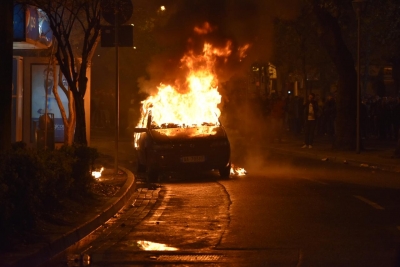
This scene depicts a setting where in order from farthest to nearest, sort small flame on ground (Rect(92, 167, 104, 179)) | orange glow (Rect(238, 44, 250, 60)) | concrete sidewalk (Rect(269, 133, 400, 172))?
orange glow (Rect(238, 44, 250, 60)) < concrete sidewalk (Rect(269, 133, 400, 172)) < small flame on ground (Rect(92, 167, 104, 179))

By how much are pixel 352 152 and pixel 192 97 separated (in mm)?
7592

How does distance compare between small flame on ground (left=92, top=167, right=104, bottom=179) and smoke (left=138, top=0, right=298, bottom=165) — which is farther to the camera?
smoke (left=138, top=0, right=298, bottom=165)

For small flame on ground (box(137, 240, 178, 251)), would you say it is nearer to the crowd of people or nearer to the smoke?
the smoke

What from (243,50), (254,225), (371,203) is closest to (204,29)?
(243,50)

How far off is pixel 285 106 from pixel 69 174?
19.7 metres

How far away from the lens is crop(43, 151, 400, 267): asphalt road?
8523mm

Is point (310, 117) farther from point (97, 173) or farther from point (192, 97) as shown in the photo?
point (97, 173)

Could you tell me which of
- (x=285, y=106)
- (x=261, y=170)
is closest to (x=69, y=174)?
(x=261, y=170)

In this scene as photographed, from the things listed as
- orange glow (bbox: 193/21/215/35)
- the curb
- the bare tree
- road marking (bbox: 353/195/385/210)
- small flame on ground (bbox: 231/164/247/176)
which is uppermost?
orange glow (bbox: 193/21/215/35)

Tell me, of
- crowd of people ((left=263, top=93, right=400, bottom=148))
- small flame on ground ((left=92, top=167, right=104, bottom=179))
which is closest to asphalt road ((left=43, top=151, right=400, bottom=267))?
small flame on ground ((left=92, top=167, right=104, bottom=179))

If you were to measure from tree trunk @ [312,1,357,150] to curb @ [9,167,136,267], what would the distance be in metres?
12.0

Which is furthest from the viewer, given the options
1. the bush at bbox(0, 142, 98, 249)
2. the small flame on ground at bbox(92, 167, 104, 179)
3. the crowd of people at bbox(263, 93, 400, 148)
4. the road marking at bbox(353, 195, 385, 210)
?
the crowd of people at bbox(263, 93, 400, 148)

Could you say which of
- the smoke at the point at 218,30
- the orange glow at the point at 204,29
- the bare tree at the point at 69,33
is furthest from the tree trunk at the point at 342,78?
the bare tree at the point at 69,33

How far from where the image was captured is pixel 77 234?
9758 mm
